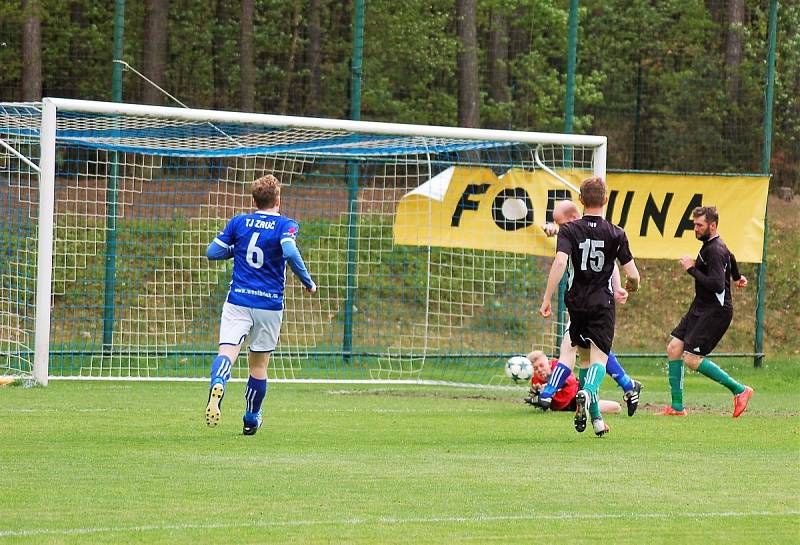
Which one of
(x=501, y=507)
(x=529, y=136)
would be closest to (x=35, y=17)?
(x=529, y=136)

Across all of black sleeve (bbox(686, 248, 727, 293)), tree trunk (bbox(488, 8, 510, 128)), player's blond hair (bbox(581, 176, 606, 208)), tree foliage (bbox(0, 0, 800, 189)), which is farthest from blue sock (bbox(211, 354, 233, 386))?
tree trunk (bbox(488, 8, 510, 128))

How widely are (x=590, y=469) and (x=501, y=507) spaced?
4.76 ft

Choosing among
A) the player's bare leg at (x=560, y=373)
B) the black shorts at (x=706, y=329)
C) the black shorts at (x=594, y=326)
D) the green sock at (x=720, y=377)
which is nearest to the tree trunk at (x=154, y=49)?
the player's bare leg at (x=560, y=373)

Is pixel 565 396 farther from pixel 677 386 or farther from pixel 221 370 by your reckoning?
pixel 221 370

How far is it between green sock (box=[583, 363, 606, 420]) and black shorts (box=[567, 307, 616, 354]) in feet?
0.48

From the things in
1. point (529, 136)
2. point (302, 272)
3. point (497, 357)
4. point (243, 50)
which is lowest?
point (497, 357)

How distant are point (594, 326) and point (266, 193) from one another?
2590mm

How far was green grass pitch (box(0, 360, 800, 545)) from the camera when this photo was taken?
18.8 ft

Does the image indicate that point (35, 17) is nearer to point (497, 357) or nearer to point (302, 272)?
point (497, 357)

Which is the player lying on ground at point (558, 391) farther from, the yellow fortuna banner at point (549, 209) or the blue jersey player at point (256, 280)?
the yellow fortuna banner at point (549, 209)

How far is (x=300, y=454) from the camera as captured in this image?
805 centimetres

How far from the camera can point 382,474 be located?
726 centimetres

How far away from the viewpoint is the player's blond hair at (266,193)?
8.88 meters

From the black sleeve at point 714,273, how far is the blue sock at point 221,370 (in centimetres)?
447
